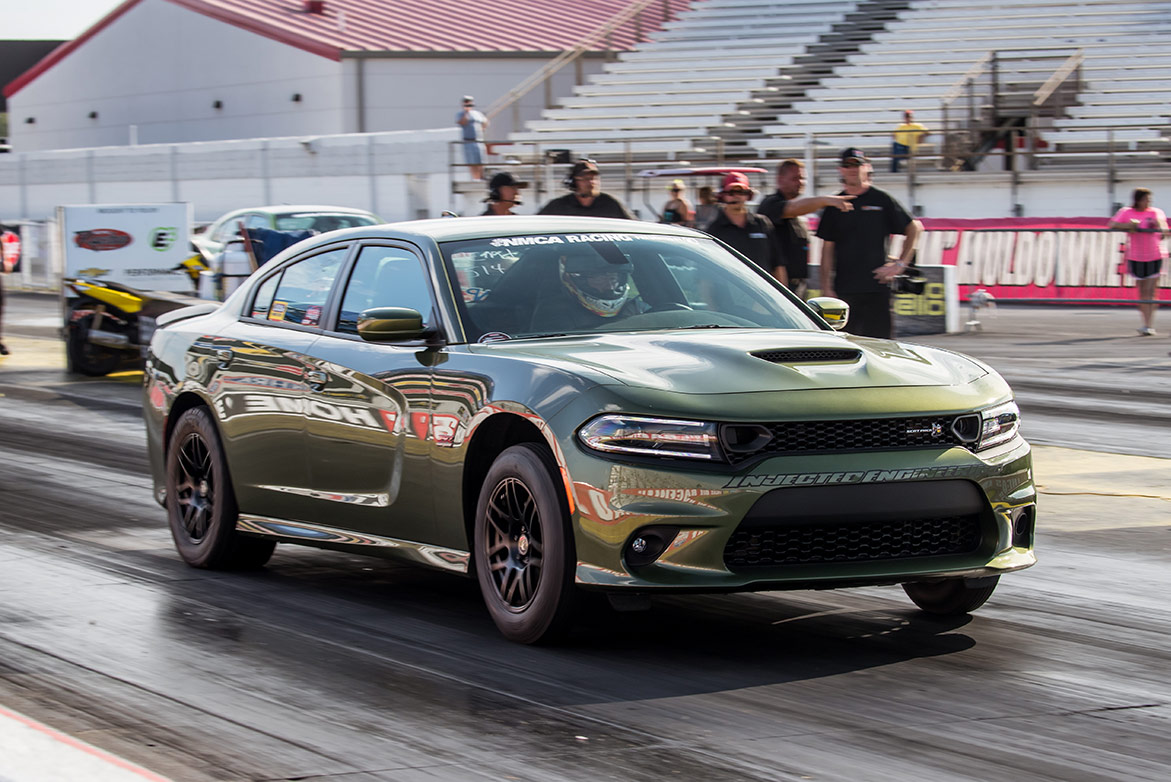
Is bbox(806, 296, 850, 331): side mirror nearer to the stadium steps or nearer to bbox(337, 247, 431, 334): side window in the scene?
bbox(337, 247, 431, 334): side window

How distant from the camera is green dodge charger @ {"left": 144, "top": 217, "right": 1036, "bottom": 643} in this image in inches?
218

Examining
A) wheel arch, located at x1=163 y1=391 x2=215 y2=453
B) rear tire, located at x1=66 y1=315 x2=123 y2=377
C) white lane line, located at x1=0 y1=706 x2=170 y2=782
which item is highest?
wheel arch, located at x1=163 y1=391 x2=215 y2=453

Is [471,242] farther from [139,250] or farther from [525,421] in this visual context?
[139,250]

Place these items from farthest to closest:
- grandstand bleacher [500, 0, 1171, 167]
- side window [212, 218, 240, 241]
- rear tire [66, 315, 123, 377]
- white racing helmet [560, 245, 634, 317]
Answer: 1. grandstand bleacher [500, 0, 1171, 167]
2. side window [212, 218, 240, 241]
3. rear tire [66, 315, 123, 377]
4. white racing helmet [560, 245, 634, 317]

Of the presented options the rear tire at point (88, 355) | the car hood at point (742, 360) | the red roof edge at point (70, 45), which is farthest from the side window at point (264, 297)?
the red roof edge at point (70, 45)

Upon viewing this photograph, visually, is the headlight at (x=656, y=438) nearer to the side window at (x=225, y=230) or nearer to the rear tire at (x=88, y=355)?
the rear tire at (x=88, y=355)

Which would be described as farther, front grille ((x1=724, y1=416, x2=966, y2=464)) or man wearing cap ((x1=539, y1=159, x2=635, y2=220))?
man wearing cap ((x1=539, y1=159, x2=635, y2=220))

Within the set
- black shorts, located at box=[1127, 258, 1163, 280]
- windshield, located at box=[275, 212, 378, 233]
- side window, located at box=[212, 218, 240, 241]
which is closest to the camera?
black shorts, located at box=[1127, 258, 1163, 280]

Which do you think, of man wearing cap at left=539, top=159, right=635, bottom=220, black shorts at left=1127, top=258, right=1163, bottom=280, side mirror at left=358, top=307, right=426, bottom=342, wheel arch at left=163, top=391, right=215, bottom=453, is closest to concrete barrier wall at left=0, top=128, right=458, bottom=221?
black shorts at left=1127, top=258, right=1163, bottom=280

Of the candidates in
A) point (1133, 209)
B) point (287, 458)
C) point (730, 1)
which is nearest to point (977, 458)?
point (287, 458)

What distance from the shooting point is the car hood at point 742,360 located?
572 centimetres

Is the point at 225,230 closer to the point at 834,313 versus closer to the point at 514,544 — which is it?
the point at 834,313

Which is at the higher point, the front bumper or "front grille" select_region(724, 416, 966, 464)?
"front grille" select_region(724, 416, 966, 464)

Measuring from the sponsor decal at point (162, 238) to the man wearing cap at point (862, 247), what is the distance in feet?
41.1
